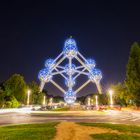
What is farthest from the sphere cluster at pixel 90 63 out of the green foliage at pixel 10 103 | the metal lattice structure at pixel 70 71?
the green foliage at pixel 10 103

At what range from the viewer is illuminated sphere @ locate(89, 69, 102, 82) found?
157000mm

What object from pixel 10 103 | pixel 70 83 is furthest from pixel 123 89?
pixel 70 83

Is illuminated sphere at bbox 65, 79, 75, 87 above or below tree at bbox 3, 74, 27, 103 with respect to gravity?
above

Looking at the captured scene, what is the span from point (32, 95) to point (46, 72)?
34.9 meters

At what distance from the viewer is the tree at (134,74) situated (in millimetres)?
63812

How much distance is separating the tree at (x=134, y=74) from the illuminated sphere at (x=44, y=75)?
95967mm

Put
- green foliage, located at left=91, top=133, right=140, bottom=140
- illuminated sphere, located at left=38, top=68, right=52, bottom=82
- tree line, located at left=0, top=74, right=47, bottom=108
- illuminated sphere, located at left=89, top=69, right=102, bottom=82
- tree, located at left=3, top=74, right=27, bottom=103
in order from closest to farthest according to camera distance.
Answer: green foliage, located at left=91, top=133, right=140, bottom=140 < tree line, located at left=0, top=74, right=47, bottom=108 < tree, located at left=3, top=74, right=27, bottom=103 < illuminated sphere, located at left=89, top=69, right=102, bottom=82 < illuminated sphere, located at left=38, top=68, right=52, bottom=82

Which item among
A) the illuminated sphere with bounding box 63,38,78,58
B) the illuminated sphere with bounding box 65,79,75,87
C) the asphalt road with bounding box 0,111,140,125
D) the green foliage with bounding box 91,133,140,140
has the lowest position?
the green foliage with bounding box 91,133,140,140

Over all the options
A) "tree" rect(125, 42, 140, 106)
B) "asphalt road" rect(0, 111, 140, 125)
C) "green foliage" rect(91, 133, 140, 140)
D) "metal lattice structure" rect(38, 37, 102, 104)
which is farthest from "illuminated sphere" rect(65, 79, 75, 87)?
"green foliage" rect(91, 133, 140, 140)

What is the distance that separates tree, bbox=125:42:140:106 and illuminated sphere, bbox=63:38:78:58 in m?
96.9

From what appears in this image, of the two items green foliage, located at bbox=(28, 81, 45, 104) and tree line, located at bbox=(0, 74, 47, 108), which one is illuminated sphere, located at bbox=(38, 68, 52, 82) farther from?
tree line, located at bbox=(0, 74, 47, 108)

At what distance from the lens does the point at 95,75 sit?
157750 mm

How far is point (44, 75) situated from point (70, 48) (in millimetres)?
19933

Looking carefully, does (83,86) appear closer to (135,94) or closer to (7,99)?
(7,99)
